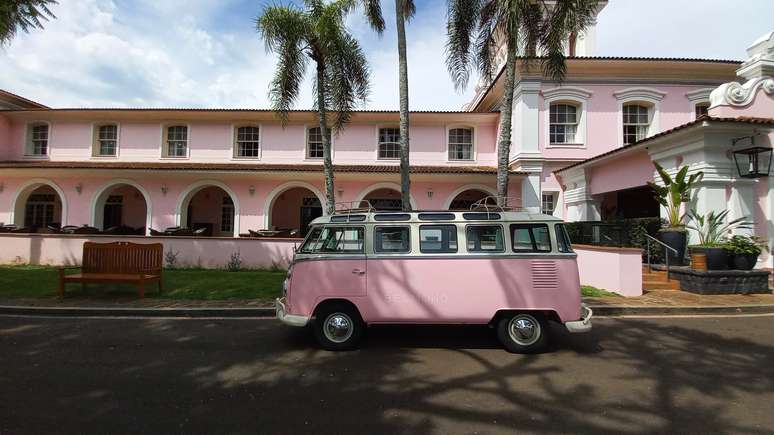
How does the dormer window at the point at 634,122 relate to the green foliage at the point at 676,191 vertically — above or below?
above

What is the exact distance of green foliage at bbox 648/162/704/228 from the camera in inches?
416

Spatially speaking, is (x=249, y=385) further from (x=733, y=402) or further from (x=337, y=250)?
(x=733, y=402)

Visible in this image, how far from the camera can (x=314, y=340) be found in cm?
606

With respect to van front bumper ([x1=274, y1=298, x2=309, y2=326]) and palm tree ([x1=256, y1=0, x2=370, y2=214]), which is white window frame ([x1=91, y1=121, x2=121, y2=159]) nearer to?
palm tree ([x1=256, y1=0, x2=370, y2=214])

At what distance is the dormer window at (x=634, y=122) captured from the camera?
17.5 metres

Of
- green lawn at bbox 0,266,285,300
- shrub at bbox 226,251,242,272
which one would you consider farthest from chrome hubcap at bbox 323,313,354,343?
shrub at bbox 226,251,242,272

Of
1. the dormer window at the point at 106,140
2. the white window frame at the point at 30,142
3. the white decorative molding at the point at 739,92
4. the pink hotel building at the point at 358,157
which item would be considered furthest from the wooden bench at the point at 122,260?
the white decorative molding at the point at 739,92

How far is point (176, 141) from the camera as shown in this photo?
1945 centimetres

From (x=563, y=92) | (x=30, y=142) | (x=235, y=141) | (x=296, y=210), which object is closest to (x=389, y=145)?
(x=296, y=210)

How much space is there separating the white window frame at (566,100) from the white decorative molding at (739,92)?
18.8 feet

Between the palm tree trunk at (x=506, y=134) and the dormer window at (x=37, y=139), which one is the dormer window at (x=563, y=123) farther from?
the dormer window at (x=37, y=139)

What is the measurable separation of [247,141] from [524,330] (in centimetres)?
1748

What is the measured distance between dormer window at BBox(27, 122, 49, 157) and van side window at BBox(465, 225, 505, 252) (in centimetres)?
2319

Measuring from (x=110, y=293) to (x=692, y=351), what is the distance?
1164cm
